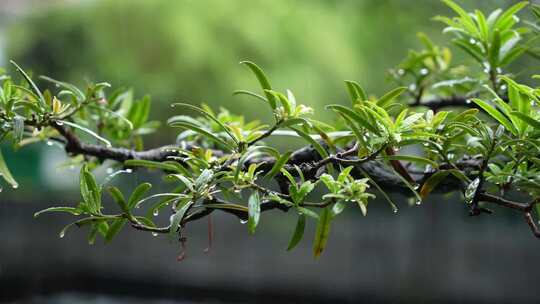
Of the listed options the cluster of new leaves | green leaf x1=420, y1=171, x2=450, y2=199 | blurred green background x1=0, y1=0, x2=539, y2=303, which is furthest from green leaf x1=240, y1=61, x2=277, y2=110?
blurred green background x1=0, y1=0, x2=539, y2=303

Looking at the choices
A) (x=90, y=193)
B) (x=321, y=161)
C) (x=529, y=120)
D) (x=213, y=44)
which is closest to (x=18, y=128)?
(x=90, y=193)

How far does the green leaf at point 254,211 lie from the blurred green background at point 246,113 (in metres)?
1.91

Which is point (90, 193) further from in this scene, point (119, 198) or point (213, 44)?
point (213, 44)

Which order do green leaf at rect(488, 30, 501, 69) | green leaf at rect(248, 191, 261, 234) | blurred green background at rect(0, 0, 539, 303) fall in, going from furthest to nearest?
blurred green background at rect(0, 0, 539, 303), green leaf at rect(488, 30, 501, 69), green leaf at rect(248, 191, 261, 234)

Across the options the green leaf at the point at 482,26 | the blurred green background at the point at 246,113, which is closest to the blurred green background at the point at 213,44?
the blurred green background at the point at 246,113

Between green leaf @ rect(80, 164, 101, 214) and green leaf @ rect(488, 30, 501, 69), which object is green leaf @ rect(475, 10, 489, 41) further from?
green leaf @ rect(80, 164, 101, 214)

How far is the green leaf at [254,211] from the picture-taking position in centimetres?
30

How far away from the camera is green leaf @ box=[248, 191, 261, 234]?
0.30 metres

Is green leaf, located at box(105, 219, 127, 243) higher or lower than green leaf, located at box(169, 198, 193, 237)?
lower

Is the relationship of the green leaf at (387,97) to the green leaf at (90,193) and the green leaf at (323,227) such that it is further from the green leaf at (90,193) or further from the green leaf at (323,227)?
the green leaf at (90,193)

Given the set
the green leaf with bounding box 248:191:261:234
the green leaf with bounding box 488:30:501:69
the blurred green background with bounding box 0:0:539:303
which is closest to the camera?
the green leaf with bounding box 248:191:261:234

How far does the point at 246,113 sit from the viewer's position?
8.32 feet

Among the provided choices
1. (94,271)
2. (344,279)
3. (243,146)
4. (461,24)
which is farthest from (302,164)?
(94,271)

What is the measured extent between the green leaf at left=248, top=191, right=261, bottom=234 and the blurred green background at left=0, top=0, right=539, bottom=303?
6.26ft
